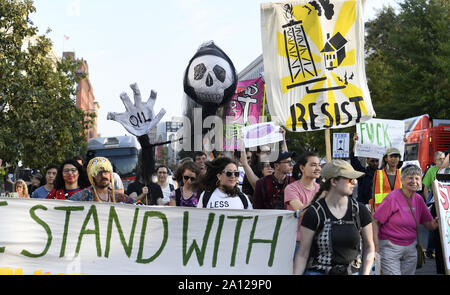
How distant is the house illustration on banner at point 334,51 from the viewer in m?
7.63

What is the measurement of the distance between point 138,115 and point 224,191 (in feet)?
14.4

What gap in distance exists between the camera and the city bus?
2892 cm

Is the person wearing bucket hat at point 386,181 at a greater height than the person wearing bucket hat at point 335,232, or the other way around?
the person wearing bucket hat at point 386,181

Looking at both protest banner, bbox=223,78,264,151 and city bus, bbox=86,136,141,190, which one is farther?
city bus, bbox=86,136,141,190

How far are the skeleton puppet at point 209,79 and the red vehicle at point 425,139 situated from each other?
39.3ft

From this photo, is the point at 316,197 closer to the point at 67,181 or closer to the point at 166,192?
the point at 67,181

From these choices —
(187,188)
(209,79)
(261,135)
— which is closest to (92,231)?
(187,188)

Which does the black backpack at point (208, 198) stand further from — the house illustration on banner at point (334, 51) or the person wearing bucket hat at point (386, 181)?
the person wearing bucket hat at point (386, 181)

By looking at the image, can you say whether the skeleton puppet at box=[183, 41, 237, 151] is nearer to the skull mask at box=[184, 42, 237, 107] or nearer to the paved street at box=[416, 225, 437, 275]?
the skull mask at box=[184, 42, 237, 107]

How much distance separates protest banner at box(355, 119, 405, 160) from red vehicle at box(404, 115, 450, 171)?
920cm

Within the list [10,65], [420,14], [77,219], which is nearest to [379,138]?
[77,219]

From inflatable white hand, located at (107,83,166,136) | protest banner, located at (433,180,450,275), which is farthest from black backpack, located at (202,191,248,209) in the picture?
inflatable white hand, located at (107,83,166,136)

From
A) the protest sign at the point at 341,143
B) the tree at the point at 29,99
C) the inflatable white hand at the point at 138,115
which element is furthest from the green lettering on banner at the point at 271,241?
Answer: the tree at the point at 29,99

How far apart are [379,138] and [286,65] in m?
3.74
